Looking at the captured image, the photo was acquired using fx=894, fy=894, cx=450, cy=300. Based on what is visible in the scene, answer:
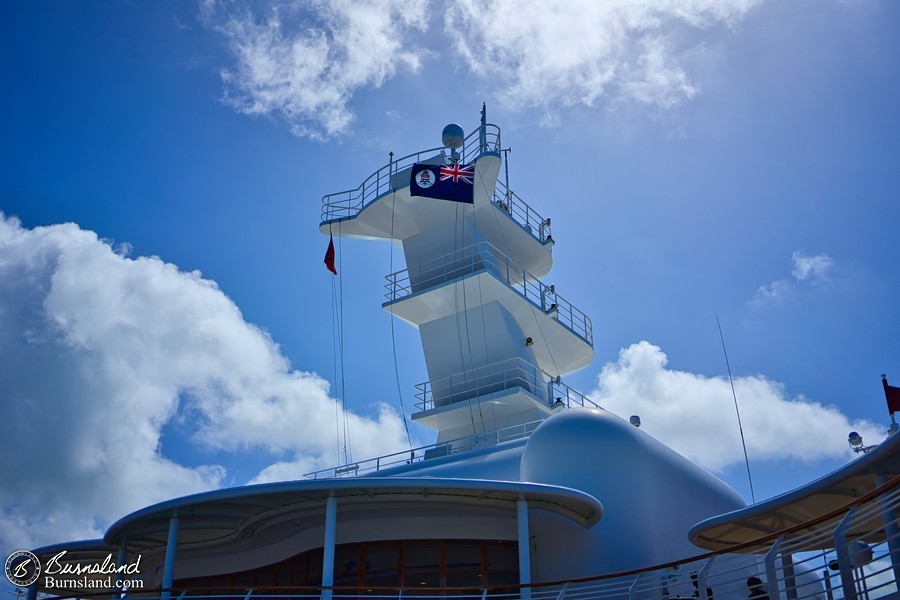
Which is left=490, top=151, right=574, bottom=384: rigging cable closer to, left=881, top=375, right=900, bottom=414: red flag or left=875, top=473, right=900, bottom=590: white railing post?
left=881, top=375, right=900, bottom=414: red flag

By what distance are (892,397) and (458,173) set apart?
14472 mm

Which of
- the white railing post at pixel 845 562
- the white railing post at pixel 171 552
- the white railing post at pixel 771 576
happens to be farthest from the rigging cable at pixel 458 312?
the white railing post at pixel 845 562

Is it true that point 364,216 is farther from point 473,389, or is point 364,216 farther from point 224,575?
point 224,575

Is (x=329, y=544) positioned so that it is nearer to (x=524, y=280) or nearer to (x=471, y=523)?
(x=471, y=523)

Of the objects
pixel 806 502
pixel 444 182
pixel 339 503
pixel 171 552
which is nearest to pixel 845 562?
pixel 806 502

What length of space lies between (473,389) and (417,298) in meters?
3.66

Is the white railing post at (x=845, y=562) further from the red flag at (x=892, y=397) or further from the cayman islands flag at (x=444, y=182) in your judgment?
the cayman islands flag at (x=444, y=182)

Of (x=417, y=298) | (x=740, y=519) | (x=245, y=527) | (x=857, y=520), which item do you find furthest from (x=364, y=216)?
(x=857, y=520)

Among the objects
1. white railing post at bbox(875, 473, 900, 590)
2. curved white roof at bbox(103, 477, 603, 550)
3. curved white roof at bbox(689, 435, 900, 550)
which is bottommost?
white railing post at bbox(875, 473, 900, 590)

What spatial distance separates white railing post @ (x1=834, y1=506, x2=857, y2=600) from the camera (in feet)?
33.9

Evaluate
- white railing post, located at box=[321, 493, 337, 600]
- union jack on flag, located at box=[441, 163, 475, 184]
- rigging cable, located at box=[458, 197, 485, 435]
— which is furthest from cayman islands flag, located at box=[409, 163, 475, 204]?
white railing post, located at box=[321, 493, 337, 600]

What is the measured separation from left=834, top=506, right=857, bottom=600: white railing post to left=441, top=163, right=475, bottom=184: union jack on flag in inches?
758

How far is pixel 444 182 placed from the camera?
28438 millimetres

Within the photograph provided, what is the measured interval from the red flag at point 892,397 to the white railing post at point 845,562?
955cm
